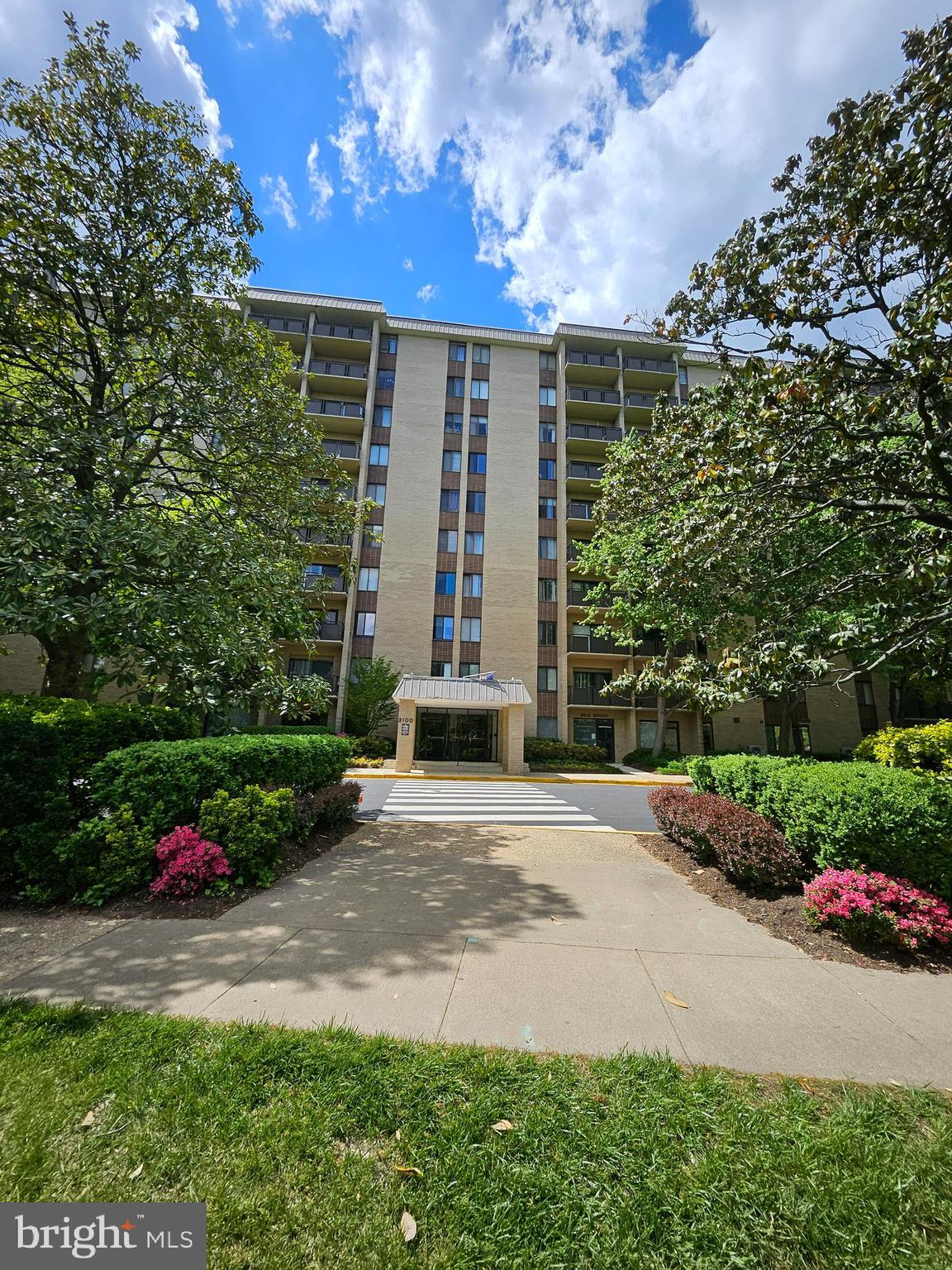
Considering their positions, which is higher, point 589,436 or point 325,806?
point 589,436

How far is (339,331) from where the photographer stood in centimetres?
3141

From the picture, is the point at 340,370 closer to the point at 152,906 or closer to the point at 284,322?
the point at 284,322

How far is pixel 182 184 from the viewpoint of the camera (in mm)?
8016

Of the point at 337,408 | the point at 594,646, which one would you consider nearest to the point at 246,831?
the point at 594,646

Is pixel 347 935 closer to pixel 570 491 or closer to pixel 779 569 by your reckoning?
pixel 779 569

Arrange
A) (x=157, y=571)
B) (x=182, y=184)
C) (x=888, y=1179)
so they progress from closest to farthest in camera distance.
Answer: (x=888, y=1179), (x=157, y=571), (x=182, y=184)

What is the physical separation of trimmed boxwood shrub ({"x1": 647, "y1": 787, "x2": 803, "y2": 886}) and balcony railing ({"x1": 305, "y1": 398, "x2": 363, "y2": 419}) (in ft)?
94.8

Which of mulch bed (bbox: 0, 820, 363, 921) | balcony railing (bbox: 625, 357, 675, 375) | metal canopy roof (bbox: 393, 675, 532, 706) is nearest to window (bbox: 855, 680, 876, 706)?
metal canopy roof (bbox: 393, 675, 532, 706)

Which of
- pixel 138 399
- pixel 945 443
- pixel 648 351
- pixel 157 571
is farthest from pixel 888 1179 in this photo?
pixel 648 351

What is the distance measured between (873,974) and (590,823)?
256 inches

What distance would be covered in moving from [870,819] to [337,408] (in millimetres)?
31824

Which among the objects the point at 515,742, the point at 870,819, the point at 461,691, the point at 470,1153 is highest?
the point at 461,691

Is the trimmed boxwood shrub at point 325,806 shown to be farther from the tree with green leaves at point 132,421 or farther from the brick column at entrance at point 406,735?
the brick column at entrance at point 406,735

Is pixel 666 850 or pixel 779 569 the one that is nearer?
pixel 779 569
